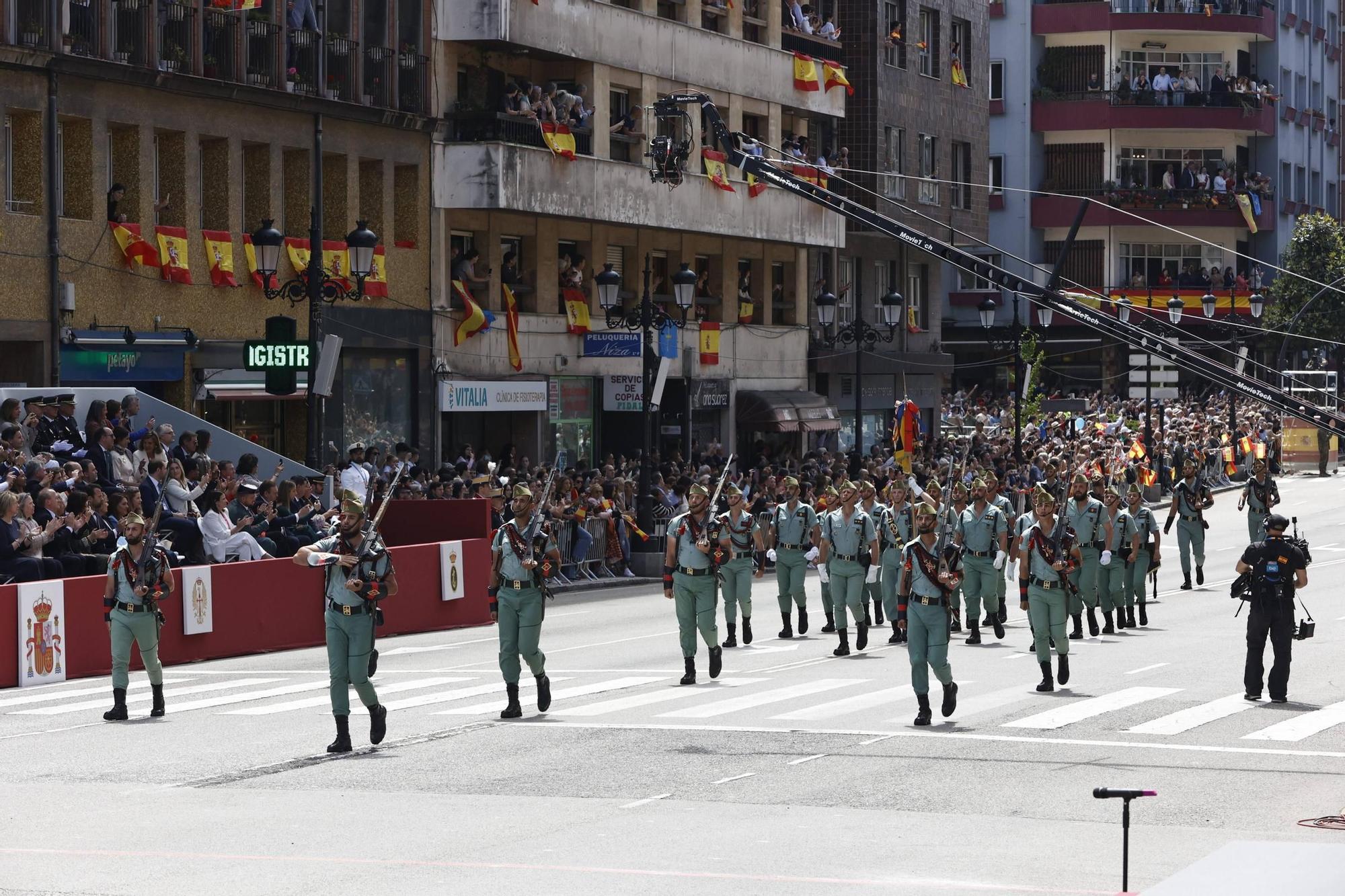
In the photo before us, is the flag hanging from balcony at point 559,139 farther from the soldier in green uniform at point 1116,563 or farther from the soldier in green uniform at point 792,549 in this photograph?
the soldier in green uniform at point 1116,563

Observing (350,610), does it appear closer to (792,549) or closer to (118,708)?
(118,708)

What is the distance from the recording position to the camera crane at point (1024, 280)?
21.0 m

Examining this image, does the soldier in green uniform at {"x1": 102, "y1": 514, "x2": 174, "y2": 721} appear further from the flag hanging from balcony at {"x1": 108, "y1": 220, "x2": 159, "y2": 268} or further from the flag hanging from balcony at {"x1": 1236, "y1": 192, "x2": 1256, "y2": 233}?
the flag hanging from balcony at {"x1": 1236, "y1": 192, "x2": 1256, "y2": 233}

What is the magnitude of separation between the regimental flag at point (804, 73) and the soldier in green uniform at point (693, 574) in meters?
33.4

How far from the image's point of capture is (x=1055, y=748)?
1741 cm

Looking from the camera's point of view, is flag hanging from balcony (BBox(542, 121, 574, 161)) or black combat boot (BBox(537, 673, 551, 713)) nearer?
black combat boot (BBox(537, 673, 551, 713))

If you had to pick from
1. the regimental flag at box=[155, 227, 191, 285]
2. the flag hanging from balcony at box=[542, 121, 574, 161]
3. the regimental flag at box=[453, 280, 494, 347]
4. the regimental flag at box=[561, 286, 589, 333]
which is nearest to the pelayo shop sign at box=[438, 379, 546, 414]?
the regimental flag at box=[453, 280, 494, 347]

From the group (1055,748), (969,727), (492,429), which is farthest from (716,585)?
(492,429)

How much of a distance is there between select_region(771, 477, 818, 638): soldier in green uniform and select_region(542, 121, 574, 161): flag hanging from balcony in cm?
1735

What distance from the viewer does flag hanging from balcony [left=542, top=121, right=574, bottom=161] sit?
43.5m

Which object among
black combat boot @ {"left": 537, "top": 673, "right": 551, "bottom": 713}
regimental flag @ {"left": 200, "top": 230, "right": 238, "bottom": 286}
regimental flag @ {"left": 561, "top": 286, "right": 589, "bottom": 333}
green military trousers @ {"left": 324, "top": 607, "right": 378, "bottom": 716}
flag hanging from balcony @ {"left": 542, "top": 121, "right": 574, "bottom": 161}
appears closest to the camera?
green military trousers @ {"left": 324, "top": 607, "right": 378, "bottom": 716}

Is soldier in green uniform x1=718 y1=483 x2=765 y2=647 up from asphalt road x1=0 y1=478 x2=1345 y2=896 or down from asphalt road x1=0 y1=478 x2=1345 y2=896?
up

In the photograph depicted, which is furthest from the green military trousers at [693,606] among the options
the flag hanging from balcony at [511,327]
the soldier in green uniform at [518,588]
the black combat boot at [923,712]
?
the flag hanging from balcony at [511,327]

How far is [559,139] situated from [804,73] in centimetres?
1206
